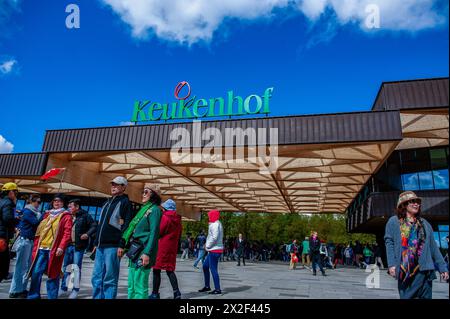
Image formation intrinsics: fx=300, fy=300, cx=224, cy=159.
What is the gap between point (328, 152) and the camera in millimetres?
14617

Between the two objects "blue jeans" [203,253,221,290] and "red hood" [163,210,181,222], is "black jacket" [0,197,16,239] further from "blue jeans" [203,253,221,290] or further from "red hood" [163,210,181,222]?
"blue jeans" [203,253,221,290]

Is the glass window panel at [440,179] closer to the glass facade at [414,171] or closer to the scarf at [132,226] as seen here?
the glass facade at [414,171]

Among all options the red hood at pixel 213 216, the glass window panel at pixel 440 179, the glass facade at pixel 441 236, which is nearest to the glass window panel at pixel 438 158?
the glass window panel at pixel 440 179

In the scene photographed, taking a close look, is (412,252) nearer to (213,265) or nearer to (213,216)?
(213,265)

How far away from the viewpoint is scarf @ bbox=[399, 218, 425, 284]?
12.1ft

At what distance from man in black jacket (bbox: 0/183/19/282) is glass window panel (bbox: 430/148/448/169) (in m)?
21.2

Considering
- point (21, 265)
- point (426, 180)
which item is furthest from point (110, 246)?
point (426, 180)

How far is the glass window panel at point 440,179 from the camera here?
59.2 ft

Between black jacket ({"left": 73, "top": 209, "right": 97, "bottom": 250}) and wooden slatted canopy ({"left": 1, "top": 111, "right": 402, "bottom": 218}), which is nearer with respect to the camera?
black jacket ({"left": 73, "top": 209, "right": 97, "bottom": 250})

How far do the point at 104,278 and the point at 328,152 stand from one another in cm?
1238

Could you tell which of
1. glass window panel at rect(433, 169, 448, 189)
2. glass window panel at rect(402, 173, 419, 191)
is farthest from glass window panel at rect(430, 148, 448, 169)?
glass window panel at rect(402, 173, 419, 191)
